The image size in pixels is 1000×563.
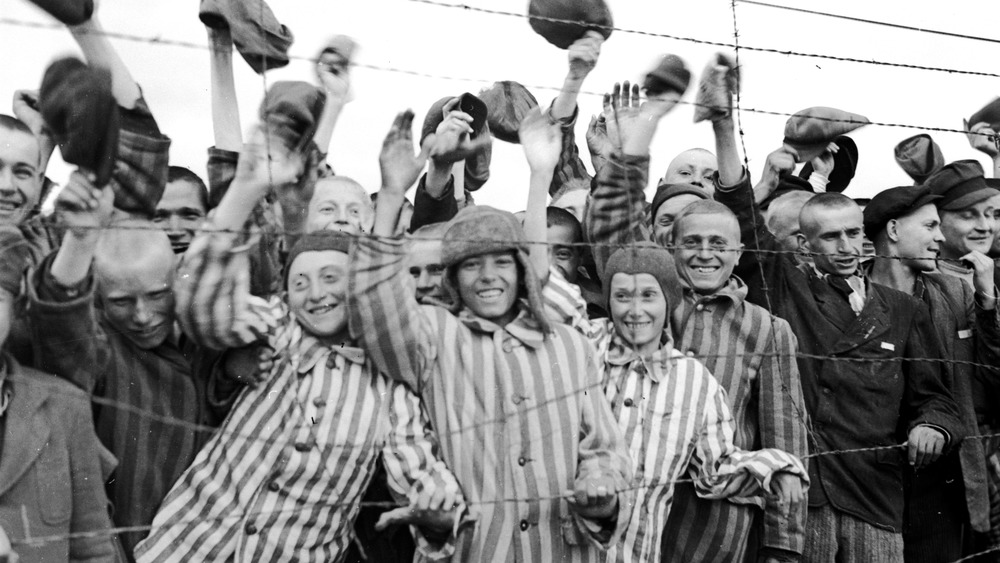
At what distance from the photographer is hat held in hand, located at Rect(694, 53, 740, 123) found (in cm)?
377

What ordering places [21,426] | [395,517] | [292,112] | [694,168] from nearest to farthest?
[21,426], [395,517], [292,112], [694,168]

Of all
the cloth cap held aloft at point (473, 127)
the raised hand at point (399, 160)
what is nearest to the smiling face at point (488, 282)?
the raised hand at point (399, 160)

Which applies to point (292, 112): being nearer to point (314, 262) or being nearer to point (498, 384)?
point (314, 262)

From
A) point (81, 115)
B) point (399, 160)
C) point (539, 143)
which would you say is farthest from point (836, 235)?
point (81, 115)

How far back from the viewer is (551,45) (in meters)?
3.64

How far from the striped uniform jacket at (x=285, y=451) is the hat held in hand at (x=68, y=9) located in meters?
0.57

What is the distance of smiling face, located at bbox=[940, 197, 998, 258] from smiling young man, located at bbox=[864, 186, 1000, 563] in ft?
0.32

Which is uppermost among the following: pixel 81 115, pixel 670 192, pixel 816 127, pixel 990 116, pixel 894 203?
pixel 990 116

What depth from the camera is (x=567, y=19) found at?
363 centimetres

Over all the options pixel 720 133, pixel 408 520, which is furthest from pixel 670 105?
pixel 408 520

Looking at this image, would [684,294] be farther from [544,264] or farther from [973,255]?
[973,255]

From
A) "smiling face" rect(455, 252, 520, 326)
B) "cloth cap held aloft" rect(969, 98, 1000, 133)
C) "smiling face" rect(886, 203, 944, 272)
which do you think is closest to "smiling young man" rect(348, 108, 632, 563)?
"smiling face" rect(455, 252, 520, 326)

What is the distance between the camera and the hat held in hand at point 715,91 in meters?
3.77

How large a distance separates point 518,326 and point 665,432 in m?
0.50
